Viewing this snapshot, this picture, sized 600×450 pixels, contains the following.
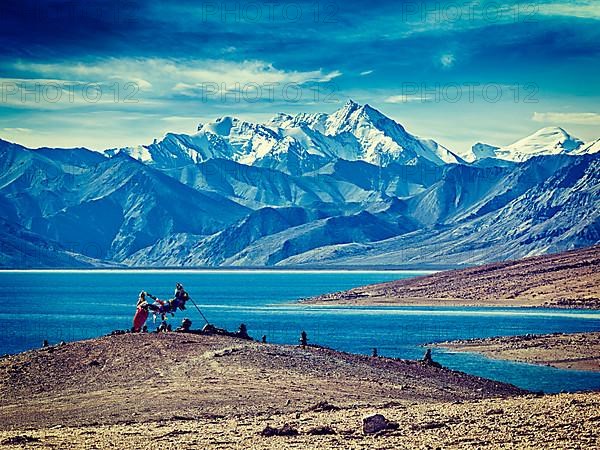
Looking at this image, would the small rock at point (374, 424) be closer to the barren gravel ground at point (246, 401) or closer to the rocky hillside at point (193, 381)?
the barren gravel ground at point (246, 401)

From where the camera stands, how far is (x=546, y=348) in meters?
96.9

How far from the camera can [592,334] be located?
109 m

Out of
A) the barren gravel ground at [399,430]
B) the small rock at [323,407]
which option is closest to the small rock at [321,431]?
the barren gravel ground at [399,430]

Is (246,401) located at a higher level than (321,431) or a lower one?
lower

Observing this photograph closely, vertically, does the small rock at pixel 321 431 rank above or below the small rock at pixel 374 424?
below

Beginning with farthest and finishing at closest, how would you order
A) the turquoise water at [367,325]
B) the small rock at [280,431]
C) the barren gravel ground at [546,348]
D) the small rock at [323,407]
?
the barren gravel ground at [546,348]
the turquoise water at [367,325]
the small rock at [323,407]
the small rock at [280,431]

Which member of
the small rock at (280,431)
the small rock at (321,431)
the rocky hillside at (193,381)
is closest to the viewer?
the small rock at (321,431)

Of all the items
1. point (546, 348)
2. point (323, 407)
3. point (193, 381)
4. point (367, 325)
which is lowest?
point (367, 325)

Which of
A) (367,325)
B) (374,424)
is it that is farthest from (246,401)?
(367,325)

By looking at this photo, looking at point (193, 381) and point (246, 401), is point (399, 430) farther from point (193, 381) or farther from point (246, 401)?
point (193, 381)

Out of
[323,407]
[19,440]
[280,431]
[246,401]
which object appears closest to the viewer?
[19,440]

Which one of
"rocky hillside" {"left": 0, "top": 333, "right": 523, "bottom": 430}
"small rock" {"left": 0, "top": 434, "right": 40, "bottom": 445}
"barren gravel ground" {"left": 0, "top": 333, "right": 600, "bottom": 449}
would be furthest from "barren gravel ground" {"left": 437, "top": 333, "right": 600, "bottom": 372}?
"small rock" {"left": 0, "top": 434, "right": 40, "bottom": 445}

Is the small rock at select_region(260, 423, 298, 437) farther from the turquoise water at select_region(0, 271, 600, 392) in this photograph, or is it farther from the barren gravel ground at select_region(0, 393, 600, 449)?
the turquoise water at select_region(0, 271, 600, 392)

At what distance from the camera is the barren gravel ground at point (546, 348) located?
8611cm
